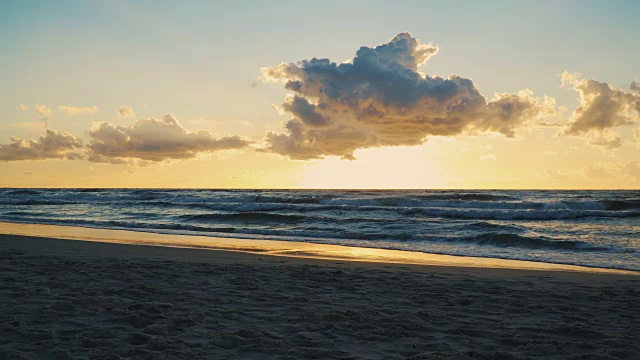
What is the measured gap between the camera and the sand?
4.82 meters

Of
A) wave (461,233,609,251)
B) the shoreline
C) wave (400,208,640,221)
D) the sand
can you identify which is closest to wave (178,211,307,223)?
wave (400,208,640,221)

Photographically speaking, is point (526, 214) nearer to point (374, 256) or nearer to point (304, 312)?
point (374, 256)

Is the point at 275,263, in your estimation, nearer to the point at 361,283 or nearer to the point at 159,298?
the point at 361,283

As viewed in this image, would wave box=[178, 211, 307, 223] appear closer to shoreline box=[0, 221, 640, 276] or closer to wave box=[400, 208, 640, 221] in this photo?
wave box=[400, 208, 640, 221]

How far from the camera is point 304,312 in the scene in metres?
6.26

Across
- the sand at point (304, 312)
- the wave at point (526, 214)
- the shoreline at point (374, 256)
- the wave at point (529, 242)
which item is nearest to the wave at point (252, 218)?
the wave at point (526, 214)

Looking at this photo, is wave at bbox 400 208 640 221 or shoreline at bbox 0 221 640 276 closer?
shoreline at bbox 0 221 640 276

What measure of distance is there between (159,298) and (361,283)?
135 inches

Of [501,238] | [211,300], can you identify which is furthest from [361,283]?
[501,238]

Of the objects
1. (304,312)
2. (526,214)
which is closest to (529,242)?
(304,312)

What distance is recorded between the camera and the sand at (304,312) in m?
4.82

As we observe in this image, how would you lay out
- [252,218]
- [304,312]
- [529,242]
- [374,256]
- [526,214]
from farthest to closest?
[252,218]
[526,214]
[529,242]
[374,256]
[304,312]

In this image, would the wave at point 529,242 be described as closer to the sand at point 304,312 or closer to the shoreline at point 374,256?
the shoreline at point 374,256

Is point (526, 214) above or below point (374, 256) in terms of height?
above
